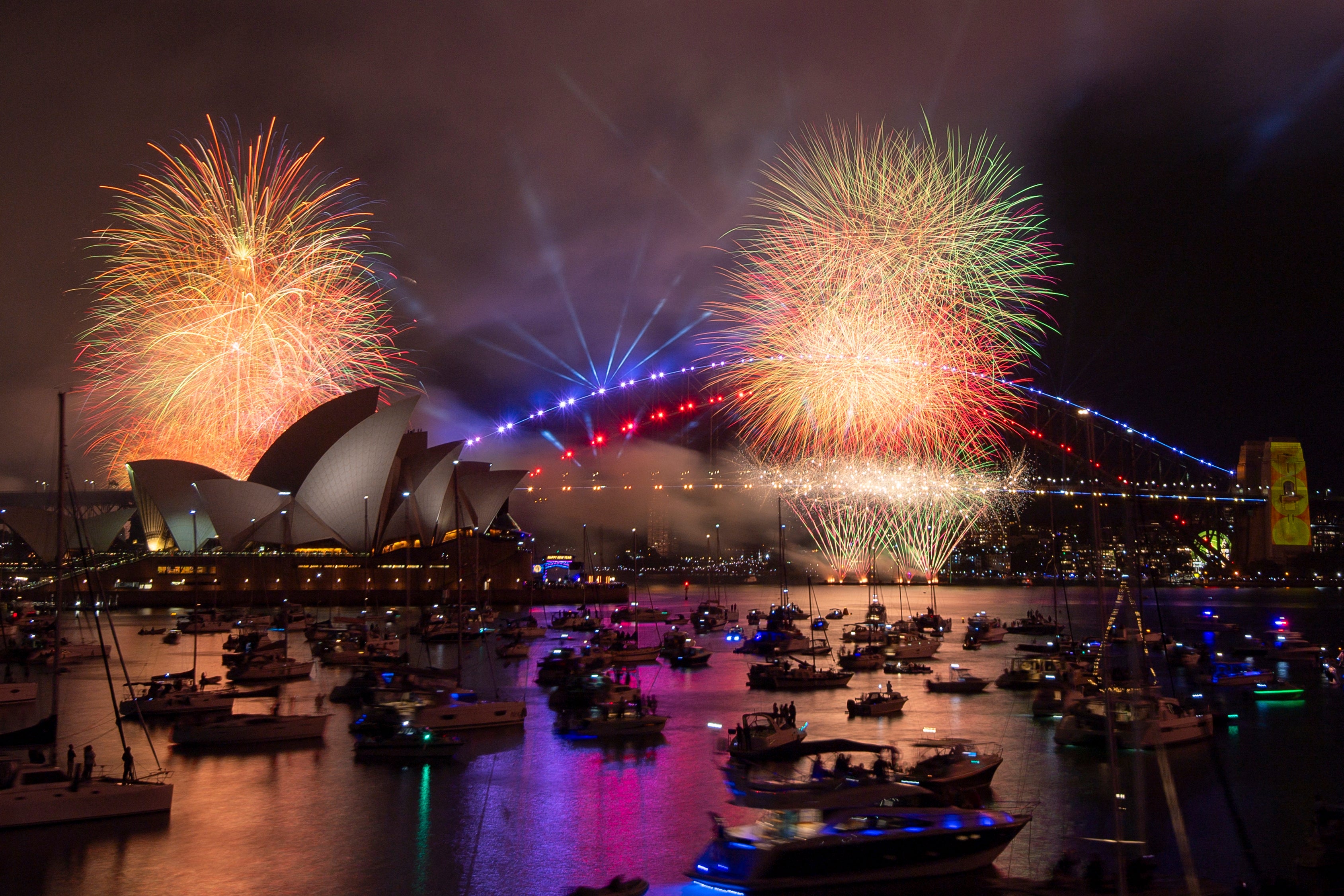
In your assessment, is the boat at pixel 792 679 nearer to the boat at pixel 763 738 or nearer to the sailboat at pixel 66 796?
the boat at pixel 763 738

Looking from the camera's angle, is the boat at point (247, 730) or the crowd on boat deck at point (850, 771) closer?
the crowd on boat deck at point (850, 771)

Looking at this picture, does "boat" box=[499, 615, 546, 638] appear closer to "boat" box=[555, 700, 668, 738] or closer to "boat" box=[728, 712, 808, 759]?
"boat" box=[555, 700, 668, 738]

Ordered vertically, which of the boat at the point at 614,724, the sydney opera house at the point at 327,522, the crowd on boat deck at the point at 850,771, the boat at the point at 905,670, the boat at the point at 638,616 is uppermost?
the sydney opera house at the point at 327,522

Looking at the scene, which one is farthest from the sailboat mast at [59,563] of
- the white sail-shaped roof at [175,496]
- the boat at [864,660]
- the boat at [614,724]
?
the white sail-shaped roof at [175,496]

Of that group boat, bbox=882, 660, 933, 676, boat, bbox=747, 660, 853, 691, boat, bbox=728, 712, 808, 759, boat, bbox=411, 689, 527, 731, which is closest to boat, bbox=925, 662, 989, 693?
boat, bbox=747, 660, 853, 691

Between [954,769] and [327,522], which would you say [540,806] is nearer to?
[954,769]

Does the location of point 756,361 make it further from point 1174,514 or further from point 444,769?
point 1174,514
